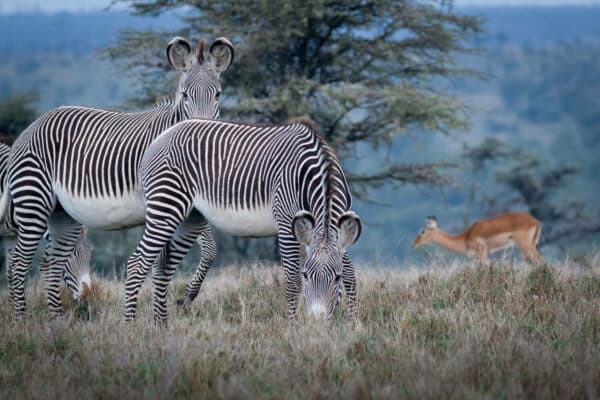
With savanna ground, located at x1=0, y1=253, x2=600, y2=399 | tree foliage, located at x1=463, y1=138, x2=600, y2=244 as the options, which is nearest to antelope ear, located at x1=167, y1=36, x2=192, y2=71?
savanna ground, located at x1=0, y1=253, x2=600, y2=399

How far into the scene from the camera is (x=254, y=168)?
26.5ft

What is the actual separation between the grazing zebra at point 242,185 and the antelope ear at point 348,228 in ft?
0.55

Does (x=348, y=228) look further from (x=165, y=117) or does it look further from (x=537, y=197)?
(x=537, y=197)

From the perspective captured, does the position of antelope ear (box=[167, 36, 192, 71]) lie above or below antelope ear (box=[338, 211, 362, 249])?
above

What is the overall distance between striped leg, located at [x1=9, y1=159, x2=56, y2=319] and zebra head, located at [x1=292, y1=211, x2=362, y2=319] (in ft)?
9.54

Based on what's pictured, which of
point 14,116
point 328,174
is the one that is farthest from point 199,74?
Result: point 14,116

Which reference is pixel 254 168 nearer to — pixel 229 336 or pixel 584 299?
pixel 229 336

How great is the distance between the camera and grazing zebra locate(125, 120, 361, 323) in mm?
7621

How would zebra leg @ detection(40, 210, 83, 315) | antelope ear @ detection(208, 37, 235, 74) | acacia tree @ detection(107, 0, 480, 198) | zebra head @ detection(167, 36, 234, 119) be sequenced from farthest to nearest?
1. acacia tree @ detection(107, 0, 480, 198)
2. antelope ear @ detection(208, 37, 235, 74)
3. zebra head @ detection(167, 36, 234, 119)
4. zebra leg @ detection(40, 210, 83, 315)

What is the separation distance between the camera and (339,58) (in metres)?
19.1

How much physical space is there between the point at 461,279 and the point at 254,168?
2438 mm

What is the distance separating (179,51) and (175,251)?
2.27 m

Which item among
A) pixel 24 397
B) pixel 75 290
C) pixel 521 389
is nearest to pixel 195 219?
pixel 75 290

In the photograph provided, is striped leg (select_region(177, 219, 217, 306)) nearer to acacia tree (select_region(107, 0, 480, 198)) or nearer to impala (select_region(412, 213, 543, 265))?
impala (select_region(412, 213, 543, 265))
